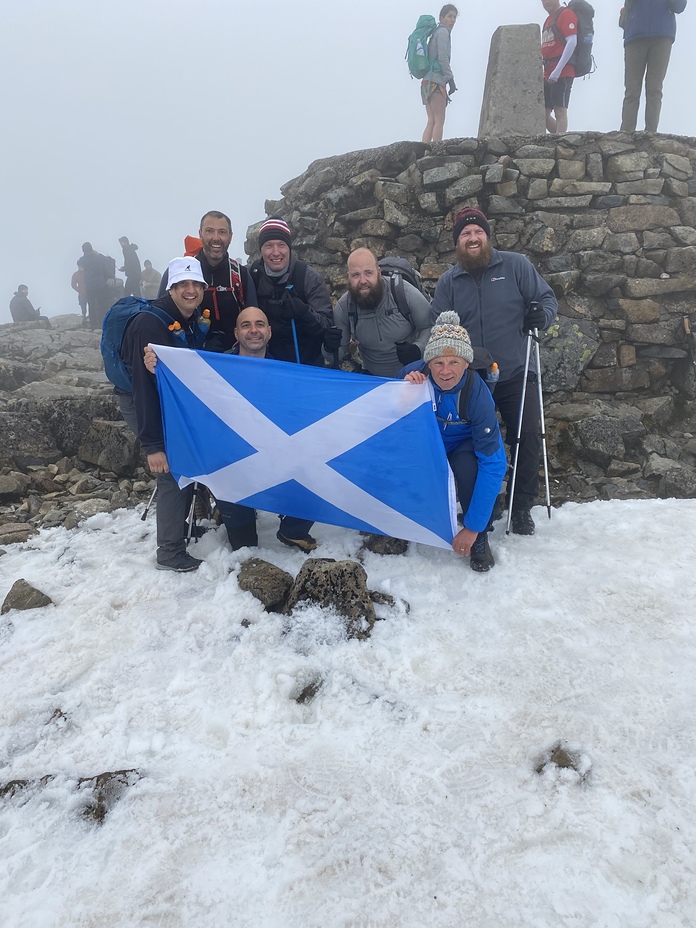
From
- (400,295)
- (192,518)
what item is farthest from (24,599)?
(400,295)

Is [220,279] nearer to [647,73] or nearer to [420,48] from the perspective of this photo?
[420,48]

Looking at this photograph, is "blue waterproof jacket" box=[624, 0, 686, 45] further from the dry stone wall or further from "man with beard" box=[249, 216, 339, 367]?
"man with beard" box=[249, 216, 339, 367]

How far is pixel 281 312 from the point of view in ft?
16.4

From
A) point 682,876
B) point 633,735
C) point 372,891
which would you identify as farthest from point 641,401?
point 372,891

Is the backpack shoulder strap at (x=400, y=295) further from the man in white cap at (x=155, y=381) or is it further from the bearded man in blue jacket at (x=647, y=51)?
the bearded man in blue jacket at (x=647, y=51)

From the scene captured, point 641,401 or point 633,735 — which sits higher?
point 641,401

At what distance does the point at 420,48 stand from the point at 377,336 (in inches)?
285

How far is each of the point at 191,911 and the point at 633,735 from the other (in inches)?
93.7

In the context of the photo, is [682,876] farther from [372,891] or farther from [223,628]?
[223,628]

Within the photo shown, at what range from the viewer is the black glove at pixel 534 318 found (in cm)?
502

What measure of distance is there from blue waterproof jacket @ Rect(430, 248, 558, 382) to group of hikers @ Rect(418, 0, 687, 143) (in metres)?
5.52

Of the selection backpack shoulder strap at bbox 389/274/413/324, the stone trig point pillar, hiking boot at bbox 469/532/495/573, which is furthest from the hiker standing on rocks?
hiking boot at bbox 469/532/495/573

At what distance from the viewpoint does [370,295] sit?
5.06m

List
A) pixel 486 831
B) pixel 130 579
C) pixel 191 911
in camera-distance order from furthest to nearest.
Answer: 1. pixel 130 579
2. pixel 486 831
3. pixel 191 911
